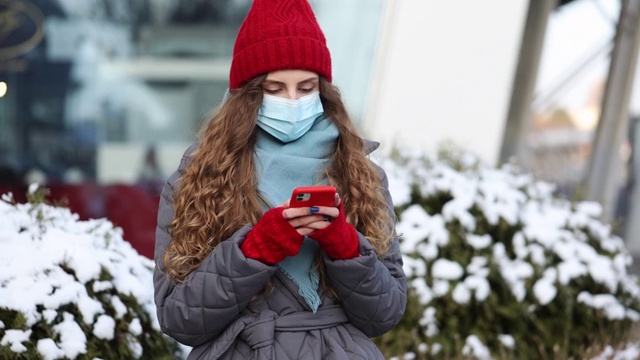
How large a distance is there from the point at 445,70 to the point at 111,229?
3927mm

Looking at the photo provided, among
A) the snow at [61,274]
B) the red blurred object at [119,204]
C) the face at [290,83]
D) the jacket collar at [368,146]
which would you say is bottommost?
the red blurred object at [119,204]

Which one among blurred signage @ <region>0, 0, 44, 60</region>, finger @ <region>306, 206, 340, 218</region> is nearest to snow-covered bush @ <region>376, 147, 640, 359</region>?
finger @ <region>306, 206, 340, 218</region>

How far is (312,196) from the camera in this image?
183 centimetres

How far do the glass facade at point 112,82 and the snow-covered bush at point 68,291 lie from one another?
3.27 metres

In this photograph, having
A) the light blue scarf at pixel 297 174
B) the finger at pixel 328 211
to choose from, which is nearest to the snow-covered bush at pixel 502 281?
the light blue scarf at pixel 297 174

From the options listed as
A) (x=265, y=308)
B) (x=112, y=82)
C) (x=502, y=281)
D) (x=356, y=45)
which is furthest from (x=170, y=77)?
(x=265, y=308)

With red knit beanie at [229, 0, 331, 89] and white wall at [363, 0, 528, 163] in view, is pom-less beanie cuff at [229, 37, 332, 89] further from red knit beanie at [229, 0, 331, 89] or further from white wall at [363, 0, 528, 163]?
white wall at [363, 0, 528, 163]

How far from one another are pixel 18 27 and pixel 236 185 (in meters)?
5.02

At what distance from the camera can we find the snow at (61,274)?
2619 mm

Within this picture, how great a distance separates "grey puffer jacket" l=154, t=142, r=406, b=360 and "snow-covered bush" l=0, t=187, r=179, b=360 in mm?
738

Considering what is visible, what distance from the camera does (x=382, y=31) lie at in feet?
21.3

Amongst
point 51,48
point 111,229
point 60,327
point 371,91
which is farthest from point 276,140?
point 51,48

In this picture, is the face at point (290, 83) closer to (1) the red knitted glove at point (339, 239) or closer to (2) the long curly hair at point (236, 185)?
(2) the long curly hair at point (236, 185)

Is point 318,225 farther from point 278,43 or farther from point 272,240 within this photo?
point 278,43
